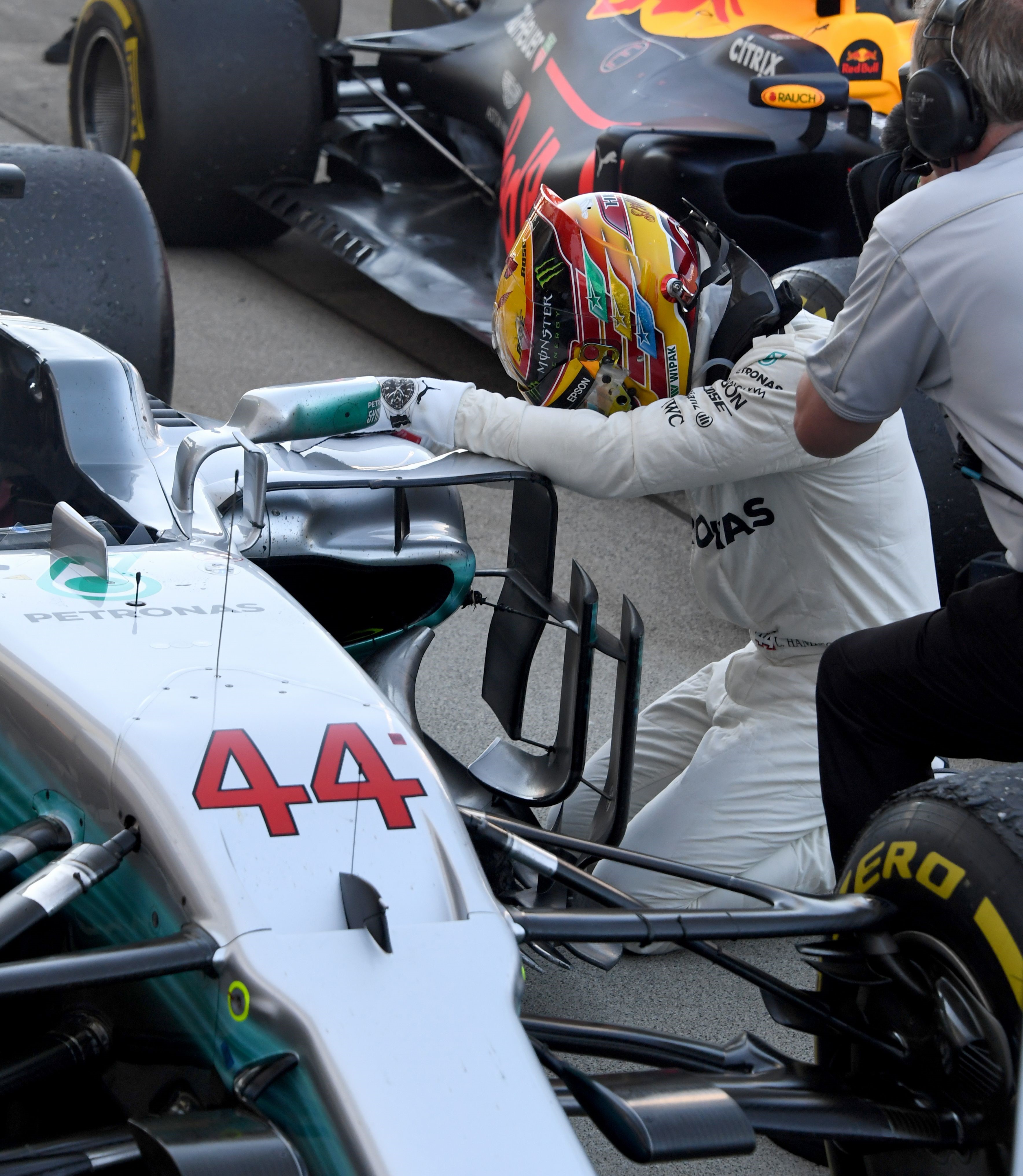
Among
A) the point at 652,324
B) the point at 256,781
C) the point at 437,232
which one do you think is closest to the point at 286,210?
the point at 437,232

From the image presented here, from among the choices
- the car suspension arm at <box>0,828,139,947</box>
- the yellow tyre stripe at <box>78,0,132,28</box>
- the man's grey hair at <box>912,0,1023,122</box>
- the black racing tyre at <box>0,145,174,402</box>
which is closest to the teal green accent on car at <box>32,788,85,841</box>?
the car suspension arm at <box>0,828,139,947</box>

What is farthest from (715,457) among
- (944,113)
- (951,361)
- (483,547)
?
(483,547)

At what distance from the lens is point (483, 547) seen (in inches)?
164

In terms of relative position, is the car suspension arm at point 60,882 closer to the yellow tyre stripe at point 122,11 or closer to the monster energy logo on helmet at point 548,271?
the monster energy logo on helmet at point 548,271

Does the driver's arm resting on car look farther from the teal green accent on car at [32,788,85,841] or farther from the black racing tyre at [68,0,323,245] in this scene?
the black racing tyre at [68,0,323,245]

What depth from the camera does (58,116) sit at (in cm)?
755

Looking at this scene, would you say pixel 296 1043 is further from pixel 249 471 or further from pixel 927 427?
pixel 927 427

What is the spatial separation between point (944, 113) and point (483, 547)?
2.38 meters

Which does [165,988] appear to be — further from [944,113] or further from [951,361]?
[944,113]

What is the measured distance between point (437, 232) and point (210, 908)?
4194 millimetres

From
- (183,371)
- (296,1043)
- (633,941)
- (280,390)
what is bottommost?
(183,371)

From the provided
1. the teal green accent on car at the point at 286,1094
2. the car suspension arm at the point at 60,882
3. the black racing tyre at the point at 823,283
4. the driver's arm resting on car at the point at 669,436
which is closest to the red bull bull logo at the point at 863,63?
the black racing tyre at the point at 823,283

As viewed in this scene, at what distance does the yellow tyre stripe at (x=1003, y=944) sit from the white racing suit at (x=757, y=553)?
3.64ft

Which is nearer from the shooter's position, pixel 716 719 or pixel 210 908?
pixel 210 908
